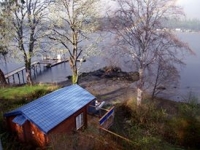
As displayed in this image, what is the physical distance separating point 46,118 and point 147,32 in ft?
29.2

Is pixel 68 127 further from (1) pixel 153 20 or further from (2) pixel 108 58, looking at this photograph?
(1) pixel 153 20

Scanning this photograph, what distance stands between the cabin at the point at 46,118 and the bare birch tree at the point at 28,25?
405 inches

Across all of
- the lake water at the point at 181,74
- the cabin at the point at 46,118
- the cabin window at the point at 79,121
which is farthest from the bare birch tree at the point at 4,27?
the cabin window at the point at 79,121

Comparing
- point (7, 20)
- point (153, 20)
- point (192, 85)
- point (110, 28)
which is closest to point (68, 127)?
point (110, 28)

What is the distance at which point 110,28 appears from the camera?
16.5m

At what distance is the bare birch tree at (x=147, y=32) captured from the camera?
15078mm

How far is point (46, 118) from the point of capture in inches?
454

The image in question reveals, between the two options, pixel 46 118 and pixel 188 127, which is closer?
pixel 46 118

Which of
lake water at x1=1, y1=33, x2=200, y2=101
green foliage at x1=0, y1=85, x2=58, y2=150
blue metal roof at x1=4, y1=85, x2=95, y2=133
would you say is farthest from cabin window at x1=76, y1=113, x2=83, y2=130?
lake water at x1=1, y1=33, x2=200, y2=101

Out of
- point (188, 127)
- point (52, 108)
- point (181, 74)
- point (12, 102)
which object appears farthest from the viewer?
point (181, 74)

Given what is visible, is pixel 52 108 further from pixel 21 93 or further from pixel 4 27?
pixel 4 27

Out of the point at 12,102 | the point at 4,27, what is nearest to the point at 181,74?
the point at 4,27

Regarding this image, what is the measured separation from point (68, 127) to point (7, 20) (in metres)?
13.3

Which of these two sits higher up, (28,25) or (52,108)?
(28,25)
